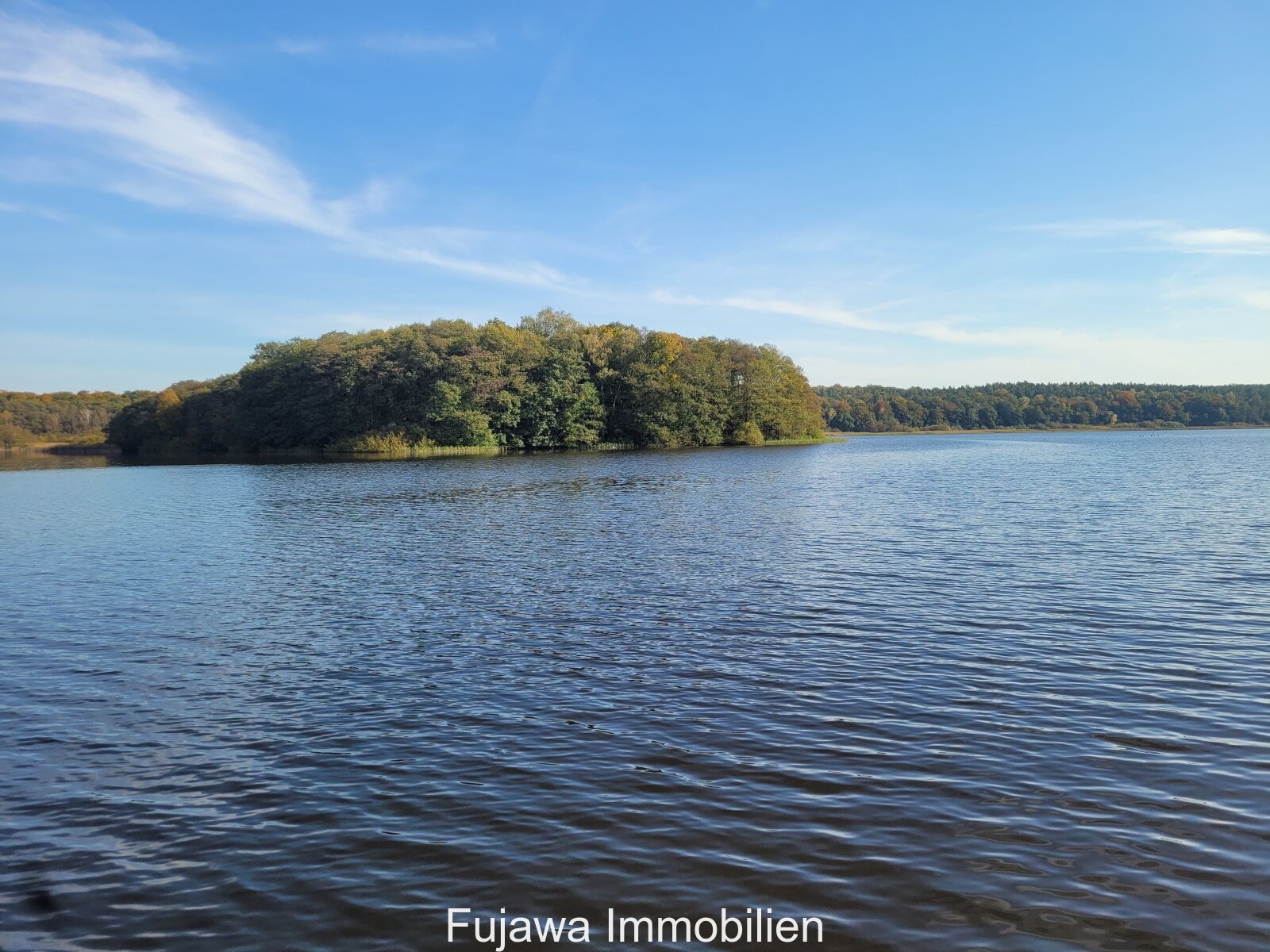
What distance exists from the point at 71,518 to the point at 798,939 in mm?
40233

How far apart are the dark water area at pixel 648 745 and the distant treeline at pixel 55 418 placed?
150 m

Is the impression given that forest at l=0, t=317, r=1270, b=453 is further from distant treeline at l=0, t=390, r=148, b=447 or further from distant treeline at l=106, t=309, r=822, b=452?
distant treeline at l=0, t=390, r=148, b=447

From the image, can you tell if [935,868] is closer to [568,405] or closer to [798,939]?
[798,939]

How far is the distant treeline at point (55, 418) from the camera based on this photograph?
147 m

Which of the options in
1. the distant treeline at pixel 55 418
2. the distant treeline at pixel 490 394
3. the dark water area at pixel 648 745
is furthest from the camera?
the distant treeline at pixel 55 418

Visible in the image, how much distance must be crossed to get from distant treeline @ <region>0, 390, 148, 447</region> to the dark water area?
150415 millimetres

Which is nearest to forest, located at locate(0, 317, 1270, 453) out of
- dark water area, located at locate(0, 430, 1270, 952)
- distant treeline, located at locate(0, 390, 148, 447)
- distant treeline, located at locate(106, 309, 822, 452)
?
distant treeline, located at locate(106, 309, 822, 452)

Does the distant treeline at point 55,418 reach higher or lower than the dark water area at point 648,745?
higher

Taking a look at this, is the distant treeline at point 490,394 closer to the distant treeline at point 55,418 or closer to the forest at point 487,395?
the forest at point 487,395

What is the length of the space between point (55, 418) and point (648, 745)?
612 feet

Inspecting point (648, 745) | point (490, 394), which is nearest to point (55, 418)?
point (490, 394)

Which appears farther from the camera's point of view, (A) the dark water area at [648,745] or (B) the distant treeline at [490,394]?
(B) the distant treeline at [490,394]

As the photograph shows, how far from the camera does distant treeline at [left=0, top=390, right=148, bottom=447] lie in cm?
14662

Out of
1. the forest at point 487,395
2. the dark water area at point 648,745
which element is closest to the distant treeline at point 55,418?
the forest at point 487,395
